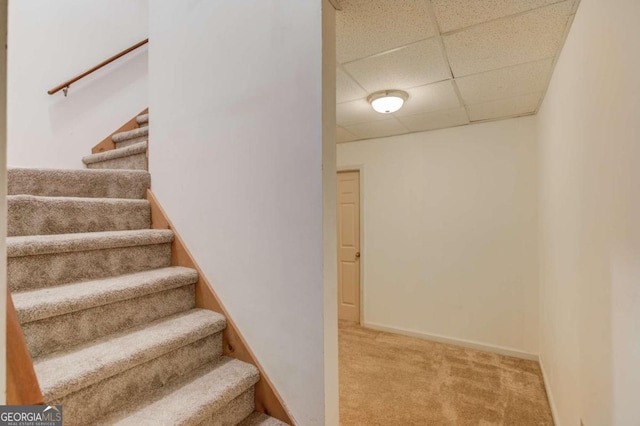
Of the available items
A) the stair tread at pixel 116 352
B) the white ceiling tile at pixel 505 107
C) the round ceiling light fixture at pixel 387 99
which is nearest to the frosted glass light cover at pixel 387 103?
the round ceiling light fixture at pixel 387 99

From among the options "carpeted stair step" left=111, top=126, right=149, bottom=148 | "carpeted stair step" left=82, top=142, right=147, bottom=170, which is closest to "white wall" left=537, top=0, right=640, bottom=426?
"carpeted stair step" left=82, top=142, right=147, bottom=170

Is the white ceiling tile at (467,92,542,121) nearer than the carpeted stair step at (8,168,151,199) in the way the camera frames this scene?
No

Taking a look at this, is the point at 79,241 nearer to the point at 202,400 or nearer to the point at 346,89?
the point at 202,400

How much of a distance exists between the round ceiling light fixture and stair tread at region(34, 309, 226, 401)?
1982 millimetres

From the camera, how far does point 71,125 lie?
2549 millimetres

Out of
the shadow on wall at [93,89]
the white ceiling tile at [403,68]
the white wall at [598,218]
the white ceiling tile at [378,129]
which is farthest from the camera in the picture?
the white ceiling tile at [378,129]

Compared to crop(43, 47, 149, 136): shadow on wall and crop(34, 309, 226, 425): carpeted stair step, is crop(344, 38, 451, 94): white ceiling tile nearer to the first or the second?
crop(34, 309, 226, 425): carpeted stair step

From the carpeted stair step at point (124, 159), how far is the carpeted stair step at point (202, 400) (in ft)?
5.01

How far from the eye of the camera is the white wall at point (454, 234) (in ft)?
9.30

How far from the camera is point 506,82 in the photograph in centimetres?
212

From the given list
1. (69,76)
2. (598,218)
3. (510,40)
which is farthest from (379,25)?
(69,76)

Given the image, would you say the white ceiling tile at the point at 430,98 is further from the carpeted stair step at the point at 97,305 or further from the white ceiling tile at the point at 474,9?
the carpeted stair step at the point at 97,305

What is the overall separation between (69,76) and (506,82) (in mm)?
3605

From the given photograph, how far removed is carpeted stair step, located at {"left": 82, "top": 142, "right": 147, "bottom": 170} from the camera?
2.13 m
